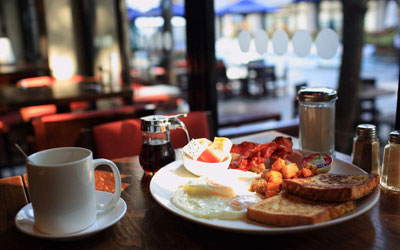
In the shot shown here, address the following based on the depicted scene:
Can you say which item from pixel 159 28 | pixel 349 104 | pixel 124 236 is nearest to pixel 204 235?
pixel 124 236

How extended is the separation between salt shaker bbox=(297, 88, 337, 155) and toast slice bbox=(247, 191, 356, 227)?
478 mm

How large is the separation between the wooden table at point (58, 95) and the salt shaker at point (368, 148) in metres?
2.52

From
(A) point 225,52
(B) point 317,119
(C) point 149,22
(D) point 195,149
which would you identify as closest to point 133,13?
(C) point 149,22

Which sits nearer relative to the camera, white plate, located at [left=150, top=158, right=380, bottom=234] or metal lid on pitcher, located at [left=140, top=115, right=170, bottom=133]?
white plate, located at [left=150, top=158, right=380, bottom=234]

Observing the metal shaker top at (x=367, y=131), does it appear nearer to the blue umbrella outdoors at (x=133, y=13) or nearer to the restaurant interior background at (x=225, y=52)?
the restaurant interior background at (x=225, y=52)

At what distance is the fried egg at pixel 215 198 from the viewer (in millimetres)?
831

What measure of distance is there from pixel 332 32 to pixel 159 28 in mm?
3304

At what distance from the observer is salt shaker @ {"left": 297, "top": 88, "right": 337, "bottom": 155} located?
4.21 feet

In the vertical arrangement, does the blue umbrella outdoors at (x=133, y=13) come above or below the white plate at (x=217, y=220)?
above

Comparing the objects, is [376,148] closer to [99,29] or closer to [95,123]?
[95,123]

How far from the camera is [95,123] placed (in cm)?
223

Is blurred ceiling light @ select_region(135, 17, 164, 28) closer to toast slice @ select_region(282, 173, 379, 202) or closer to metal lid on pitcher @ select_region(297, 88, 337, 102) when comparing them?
metal lid on pitcher @ select_region(297, 88, 337, 102)

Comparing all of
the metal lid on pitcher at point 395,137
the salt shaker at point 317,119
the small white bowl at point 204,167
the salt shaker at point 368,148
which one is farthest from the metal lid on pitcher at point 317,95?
the small white bowl at point 204,167

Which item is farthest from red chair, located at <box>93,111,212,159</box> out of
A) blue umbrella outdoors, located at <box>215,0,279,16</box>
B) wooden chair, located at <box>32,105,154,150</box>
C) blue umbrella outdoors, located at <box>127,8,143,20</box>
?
blue umbrella outdoors, located at <box>127,8,143,20</box>
